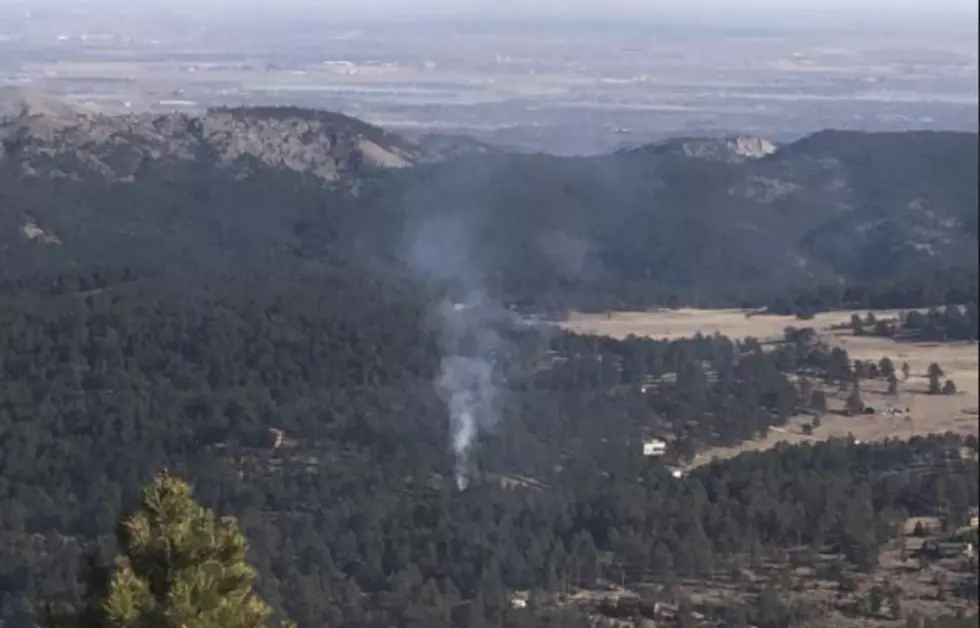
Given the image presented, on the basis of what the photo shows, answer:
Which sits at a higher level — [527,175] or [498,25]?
[498,25]

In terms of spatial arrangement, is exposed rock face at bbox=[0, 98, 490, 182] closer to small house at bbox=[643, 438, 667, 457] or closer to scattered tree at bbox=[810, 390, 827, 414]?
scattered tree at bbox=[810, 390, 827, 414]

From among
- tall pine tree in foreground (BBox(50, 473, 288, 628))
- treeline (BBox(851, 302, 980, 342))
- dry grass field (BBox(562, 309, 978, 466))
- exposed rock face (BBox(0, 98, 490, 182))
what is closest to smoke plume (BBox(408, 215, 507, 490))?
dry grass field (BBox(562, 309, 978, 466))

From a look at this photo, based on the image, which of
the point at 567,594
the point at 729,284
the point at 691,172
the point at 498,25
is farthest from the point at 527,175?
the point at 567,594

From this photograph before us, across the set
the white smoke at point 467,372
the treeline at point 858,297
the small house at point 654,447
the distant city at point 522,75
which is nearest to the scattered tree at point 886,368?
the treeline at point 858,297

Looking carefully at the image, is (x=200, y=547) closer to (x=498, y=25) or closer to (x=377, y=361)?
(x=377, y=361)

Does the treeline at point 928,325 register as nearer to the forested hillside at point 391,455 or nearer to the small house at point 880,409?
the small house at point 880,409

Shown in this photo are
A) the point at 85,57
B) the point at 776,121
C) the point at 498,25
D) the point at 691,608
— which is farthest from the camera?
the point at 776,121
